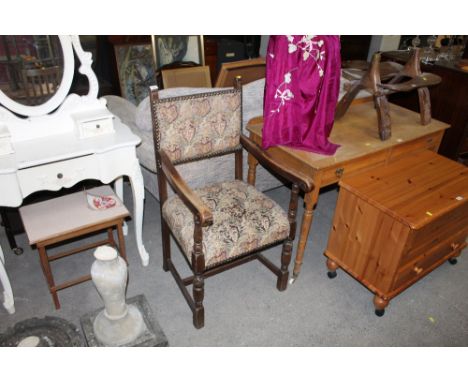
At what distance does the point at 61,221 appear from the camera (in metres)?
2.05

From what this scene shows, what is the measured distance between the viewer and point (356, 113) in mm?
2688

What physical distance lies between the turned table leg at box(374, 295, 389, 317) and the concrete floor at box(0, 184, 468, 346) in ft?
0.12

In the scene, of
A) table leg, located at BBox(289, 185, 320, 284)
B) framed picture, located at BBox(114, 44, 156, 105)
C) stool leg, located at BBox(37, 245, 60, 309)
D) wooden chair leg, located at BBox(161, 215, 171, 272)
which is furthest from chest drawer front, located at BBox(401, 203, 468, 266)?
framed picture, located at BBox(114, 44, 156, 105)

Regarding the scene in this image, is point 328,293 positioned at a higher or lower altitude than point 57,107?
lower

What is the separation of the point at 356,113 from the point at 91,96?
1729 millimetres

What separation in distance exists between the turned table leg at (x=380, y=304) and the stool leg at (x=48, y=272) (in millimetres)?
1777

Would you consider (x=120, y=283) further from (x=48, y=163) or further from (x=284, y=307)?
(x=284, y=307)

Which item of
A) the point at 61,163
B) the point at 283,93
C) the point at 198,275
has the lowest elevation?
the point at 198,275

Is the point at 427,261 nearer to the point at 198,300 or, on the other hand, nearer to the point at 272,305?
the point at 272,305

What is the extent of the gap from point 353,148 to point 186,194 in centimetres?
102

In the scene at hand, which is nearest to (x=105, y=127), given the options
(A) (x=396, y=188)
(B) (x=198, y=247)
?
(B) (x=198, y=247)

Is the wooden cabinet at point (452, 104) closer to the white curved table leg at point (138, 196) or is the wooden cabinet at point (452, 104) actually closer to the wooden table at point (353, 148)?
the wooden table at point (353, 148)

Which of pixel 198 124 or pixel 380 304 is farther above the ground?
pixel 198 124

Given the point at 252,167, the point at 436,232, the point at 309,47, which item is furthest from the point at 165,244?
the point at 436,232
